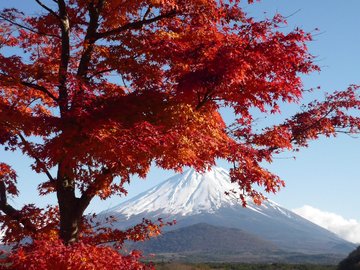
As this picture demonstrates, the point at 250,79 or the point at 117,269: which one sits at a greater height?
the point at 250,79

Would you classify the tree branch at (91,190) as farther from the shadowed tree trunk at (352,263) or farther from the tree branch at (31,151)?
the shadowed tree trunk at (352,263)

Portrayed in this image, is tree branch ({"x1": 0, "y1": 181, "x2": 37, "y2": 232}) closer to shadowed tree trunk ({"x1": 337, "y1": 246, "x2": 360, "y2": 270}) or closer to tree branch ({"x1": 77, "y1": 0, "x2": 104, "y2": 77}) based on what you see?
tree branch ({"x1": 77, "y1": 0, "x2": 104, "y2": 77})

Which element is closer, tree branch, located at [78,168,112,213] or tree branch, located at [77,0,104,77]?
tree branch, located at [78,168,112,213]

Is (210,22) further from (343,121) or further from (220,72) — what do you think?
(343,121)

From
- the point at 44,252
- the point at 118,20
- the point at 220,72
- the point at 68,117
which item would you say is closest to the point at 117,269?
the point at 44,252

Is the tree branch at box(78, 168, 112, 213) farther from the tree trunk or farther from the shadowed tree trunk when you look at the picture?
the shadowed tree trunk

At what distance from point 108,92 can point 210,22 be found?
2.54 m

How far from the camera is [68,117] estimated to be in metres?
8.55

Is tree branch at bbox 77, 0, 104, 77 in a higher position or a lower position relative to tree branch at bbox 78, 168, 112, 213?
higher

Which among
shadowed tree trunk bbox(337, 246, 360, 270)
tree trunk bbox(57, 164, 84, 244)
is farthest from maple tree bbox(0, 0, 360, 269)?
shadowed tree trunk bbox(337, 246, 360, 270)

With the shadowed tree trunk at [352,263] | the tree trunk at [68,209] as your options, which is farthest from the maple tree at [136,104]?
the shadowed tree trunk at [352,263]

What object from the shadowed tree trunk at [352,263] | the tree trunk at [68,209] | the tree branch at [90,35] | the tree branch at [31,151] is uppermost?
the tree branch at [90,35]

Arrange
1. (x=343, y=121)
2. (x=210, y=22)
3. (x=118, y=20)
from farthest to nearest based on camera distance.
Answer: (x=343, y=121)
(x=118, y=20)
(x=210, y=22)

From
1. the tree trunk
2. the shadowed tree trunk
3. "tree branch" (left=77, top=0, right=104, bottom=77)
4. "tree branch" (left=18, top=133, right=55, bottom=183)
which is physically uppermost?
"tree branch" (left=77, top=0, right=104, bottom=77)
